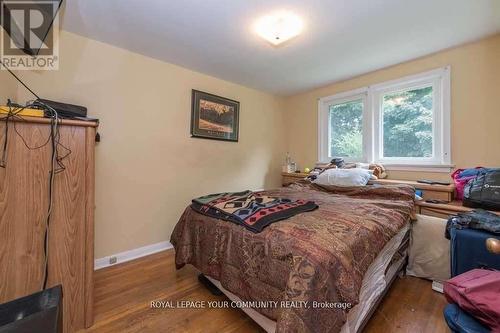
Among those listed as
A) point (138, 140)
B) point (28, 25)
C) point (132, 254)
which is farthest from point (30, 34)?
point (132, 254)

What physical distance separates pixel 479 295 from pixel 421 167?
190 centimetres

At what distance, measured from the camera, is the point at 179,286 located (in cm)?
185

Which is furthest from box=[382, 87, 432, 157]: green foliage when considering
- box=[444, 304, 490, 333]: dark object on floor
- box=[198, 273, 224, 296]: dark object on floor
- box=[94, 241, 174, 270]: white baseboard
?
box=[94, 241, 174, 270]: white baseboard

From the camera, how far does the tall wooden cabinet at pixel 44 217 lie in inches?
45.3

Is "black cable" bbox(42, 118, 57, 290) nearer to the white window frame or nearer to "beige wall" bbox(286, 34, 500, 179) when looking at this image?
the white window frame

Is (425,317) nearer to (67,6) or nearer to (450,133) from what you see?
(450,133)

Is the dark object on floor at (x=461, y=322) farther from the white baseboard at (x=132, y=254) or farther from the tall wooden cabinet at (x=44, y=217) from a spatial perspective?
the white baseboard at (x=132, y=254)

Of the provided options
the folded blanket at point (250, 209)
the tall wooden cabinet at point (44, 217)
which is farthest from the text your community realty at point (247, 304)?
the tall wooden cabinet at point (44, 217)

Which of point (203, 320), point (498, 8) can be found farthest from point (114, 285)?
point (498, 8)

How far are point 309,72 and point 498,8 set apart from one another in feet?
5.65

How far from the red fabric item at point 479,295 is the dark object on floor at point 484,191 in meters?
0.84

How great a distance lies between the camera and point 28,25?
5.48 feet

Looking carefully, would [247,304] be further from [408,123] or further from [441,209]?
[408,123]

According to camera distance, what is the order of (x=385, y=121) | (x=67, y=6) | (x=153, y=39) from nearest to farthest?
(x=67, y=6), (x=153, y=39), (x=385, y=121)
